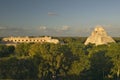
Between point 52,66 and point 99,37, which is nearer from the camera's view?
point 52,66

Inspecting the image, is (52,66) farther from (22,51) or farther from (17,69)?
(22,51)

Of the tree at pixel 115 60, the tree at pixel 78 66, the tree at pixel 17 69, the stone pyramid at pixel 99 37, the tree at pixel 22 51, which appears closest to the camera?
the tree at pixel 17 69

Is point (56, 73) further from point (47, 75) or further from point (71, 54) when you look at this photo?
point (71, 54)

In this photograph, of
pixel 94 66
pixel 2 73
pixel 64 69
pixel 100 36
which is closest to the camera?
pixel 2 73

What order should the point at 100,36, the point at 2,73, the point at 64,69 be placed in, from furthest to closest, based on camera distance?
the point at 100,36, the point at 64,69, the point at 2,73

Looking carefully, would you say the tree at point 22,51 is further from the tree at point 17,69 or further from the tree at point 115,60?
the tree at point 17,69

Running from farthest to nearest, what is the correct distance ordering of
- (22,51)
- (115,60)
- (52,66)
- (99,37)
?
(99,37)
(22,51)
(115,60)
(52,66)

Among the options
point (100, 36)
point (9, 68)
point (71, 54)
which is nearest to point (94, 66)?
point (71, 54)

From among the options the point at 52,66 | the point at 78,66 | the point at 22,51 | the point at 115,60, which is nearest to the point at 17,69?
the point at 52,66

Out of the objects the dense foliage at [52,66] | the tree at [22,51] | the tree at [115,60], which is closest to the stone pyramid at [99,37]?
the tree at [22,51]

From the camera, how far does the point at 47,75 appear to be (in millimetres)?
42000

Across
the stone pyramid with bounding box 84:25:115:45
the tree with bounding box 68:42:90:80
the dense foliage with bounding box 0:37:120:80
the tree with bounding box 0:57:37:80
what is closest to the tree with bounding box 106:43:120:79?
the dense foliage with bounding box 0:37:120:80

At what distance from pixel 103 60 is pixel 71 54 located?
6429 mm

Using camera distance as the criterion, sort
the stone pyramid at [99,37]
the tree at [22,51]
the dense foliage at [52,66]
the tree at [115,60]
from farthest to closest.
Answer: the stone pyramid at [99,37]
the tree at [22,51]
the tree at [115,60]
the dense foliage at [52,66]
